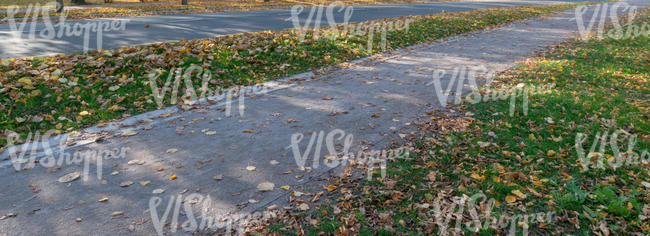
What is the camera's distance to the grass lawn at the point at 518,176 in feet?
10.2

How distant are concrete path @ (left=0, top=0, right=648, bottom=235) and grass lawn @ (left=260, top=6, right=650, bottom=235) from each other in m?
0.49

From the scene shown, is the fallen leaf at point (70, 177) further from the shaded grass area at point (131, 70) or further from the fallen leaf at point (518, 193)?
the fallen leaf at point (518, 193)

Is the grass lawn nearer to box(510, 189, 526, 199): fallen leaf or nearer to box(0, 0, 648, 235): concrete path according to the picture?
box(510, 189, 526, 199): fallen leaf

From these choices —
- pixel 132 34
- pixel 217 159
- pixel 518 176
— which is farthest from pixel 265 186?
pixel 132 34

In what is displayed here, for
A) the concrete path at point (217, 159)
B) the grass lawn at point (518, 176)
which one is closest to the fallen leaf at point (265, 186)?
the concrete path at point (217, 159)

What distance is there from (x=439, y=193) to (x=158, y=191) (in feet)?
8.05

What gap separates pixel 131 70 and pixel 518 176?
5.91 m

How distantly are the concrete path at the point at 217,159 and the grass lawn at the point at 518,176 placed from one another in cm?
49

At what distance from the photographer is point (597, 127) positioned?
16.0 feet

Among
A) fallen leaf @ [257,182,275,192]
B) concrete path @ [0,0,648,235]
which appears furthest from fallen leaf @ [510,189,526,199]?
fallen leaf @ [257,182,275,192]

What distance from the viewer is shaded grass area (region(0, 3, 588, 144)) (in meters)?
5.34

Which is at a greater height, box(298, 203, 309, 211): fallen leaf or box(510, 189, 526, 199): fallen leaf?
box(510, 189, 526, 199): fallen leaf

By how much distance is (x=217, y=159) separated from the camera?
4227 millimetres

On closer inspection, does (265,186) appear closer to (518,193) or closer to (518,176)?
(518,193)
